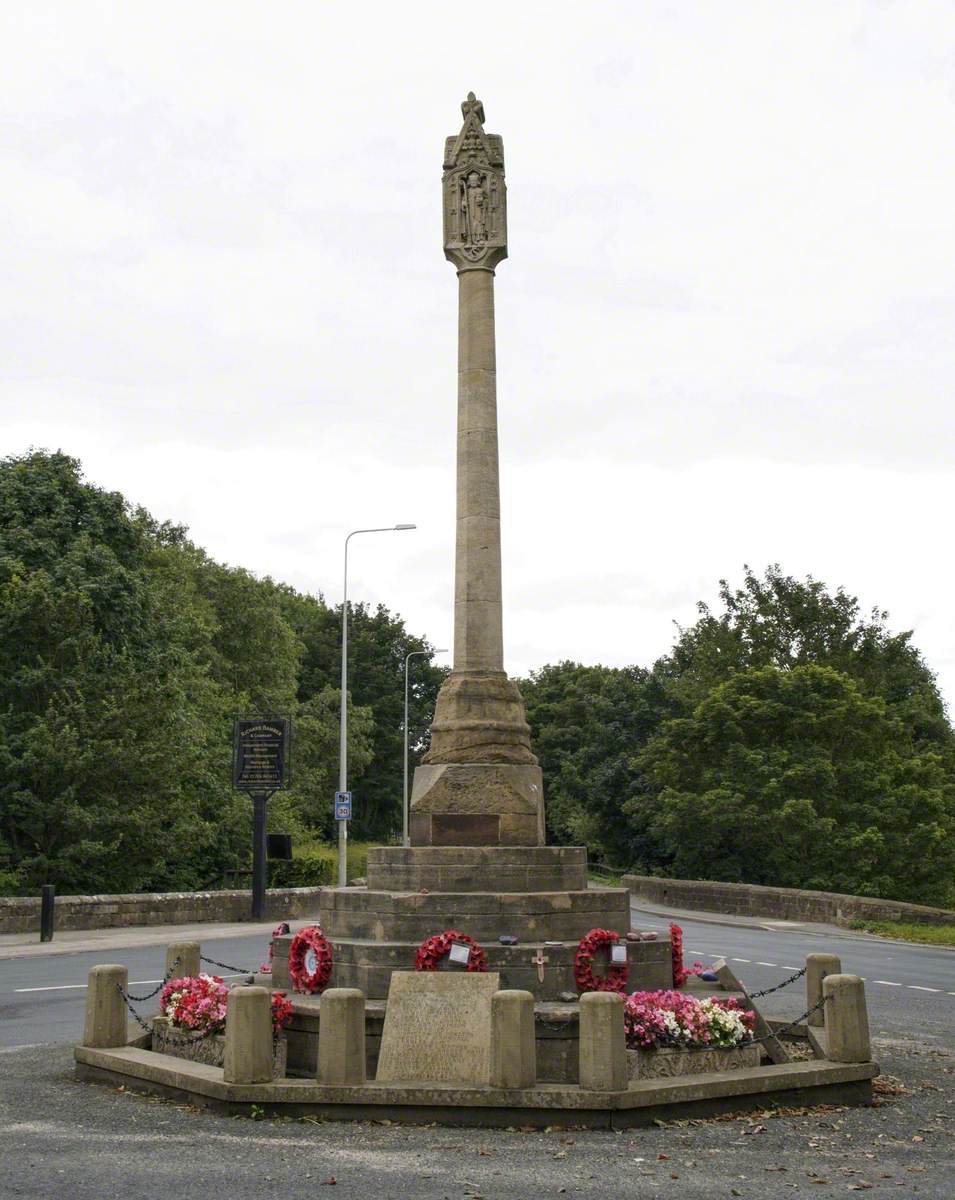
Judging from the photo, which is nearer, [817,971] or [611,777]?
[817,971]

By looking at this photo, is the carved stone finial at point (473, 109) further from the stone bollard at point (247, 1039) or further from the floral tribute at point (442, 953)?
the stone bollard at point (247, 1039)

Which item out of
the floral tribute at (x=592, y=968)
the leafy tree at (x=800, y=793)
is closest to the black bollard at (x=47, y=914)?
the floral tribute at (x=592, y=968)

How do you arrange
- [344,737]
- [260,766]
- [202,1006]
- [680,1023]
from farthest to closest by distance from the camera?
[344,737]
[260,766]
[202,1006]
[680,1023]

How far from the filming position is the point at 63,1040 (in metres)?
13.9

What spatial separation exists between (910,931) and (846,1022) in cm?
2016

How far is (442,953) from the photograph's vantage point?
11.9 m

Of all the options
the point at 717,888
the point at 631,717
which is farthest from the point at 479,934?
the point at 631,717

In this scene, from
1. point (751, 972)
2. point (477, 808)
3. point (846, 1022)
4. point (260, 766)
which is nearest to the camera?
point (846, 1022)

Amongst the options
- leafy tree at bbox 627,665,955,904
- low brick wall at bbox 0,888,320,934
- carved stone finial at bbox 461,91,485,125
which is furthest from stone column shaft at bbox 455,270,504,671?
leafy tree at bbox 627,665,955,904

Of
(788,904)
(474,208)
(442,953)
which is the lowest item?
(788,904)

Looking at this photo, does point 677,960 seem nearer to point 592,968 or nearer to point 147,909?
point 592,968

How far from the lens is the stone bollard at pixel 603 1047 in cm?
996

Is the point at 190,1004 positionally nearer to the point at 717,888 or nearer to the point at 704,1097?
the point at 704,1097

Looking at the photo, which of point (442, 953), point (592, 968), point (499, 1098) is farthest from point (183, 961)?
point (499, 1098)
